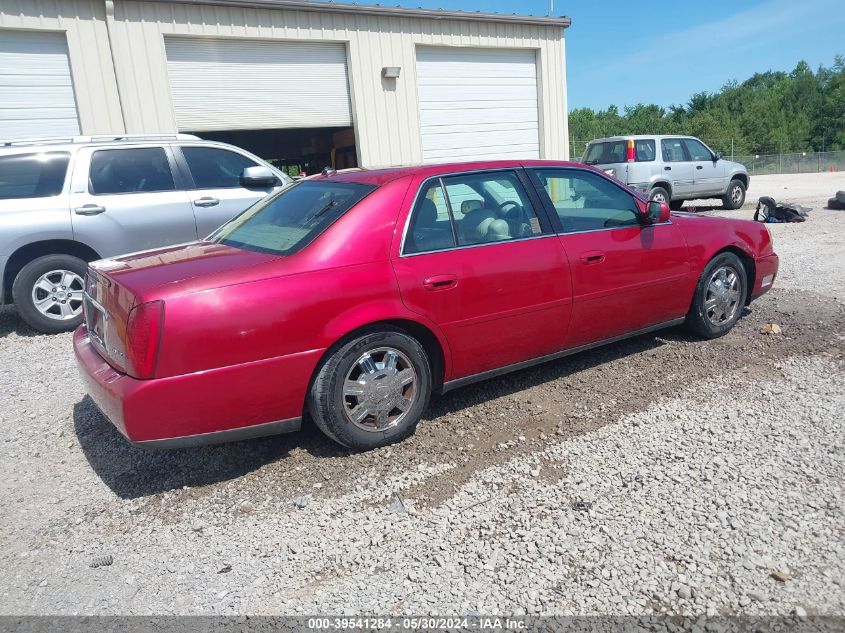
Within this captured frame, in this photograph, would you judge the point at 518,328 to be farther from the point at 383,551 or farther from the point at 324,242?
the point at 383,551

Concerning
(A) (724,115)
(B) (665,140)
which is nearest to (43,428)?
(B) (665,140)

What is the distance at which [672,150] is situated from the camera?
14906 millimetres

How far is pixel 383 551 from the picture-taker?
2.95 meters

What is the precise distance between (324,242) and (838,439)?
9.96 feet

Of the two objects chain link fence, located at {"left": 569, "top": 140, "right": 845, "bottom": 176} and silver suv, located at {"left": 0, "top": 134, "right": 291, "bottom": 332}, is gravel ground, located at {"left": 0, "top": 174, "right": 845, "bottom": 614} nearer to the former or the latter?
silver suv, located at {"left": 0, "top": 134, "right": 291, "bottom": 332}

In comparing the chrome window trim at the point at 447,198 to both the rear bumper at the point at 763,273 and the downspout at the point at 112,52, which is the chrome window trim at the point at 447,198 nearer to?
the rear bumper at the point at 763,273

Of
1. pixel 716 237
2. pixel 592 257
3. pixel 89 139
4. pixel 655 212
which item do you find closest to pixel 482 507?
pixel 592 257

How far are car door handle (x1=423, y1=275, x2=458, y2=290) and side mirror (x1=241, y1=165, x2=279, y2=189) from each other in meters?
3.89

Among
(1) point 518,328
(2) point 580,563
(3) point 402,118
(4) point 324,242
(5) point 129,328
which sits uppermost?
(3) point 402,118

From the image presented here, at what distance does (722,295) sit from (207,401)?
162 inches

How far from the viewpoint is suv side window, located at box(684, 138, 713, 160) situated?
15.2 metres

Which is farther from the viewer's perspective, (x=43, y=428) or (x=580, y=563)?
(x=43, y=428)

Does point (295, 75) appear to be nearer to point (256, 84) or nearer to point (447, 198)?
point (256, 84)

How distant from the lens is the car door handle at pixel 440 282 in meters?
3.82
